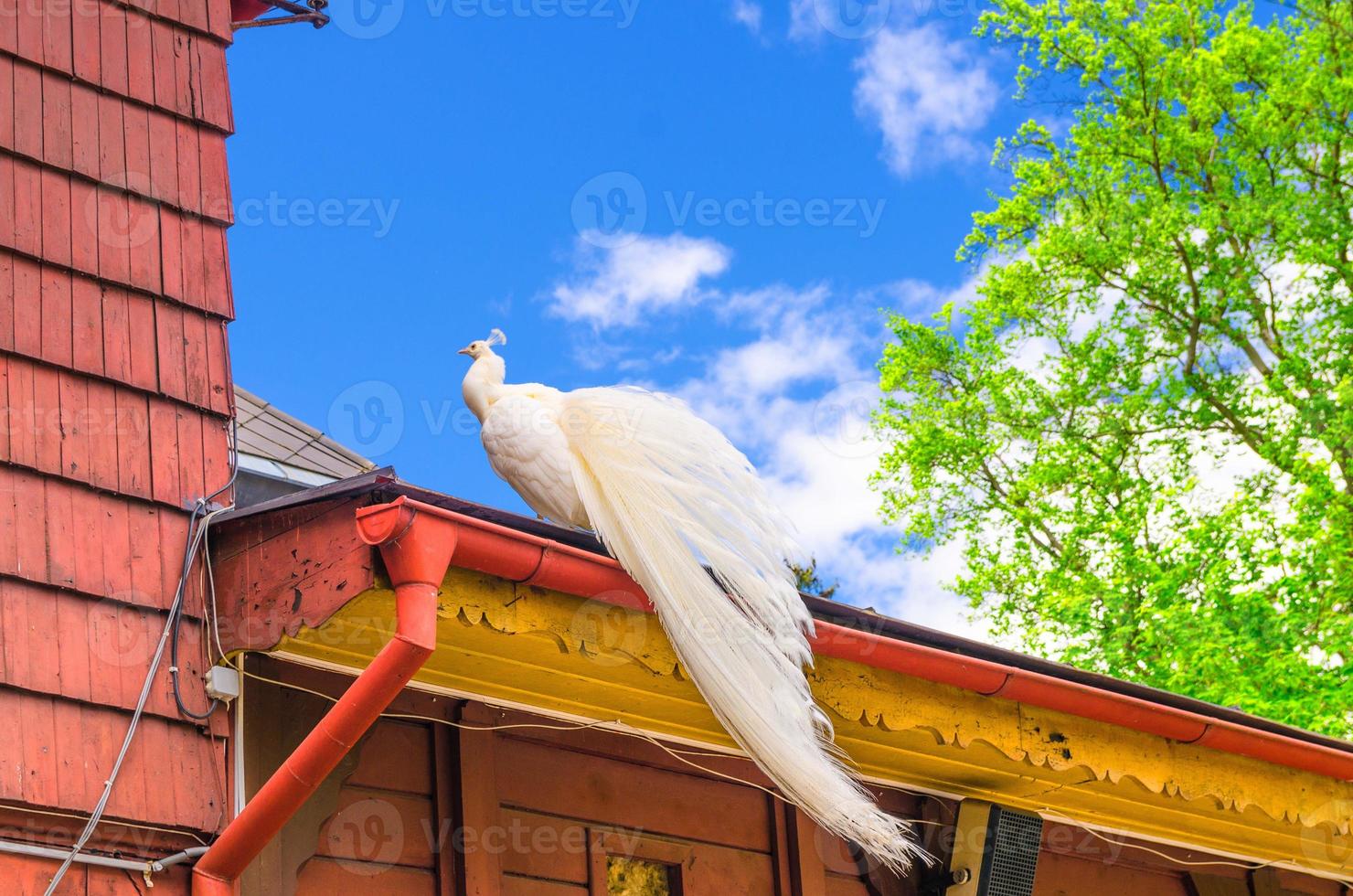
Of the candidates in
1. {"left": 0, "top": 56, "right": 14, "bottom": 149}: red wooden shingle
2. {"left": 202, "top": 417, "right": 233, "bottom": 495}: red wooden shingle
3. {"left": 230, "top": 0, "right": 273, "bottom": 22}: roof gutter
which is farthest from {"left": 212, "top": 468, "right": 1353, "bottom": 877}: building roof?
{"left": 230, "top": 0, "right": 273, "bottom": 22}: roof gutter

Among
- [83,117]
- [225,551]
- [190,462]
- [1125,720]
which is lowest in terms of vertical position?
[1125,720]

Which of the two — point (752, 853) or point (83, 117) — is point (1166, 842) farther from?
point (83, 117)

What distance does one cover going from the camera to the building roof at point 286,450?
561 centimetres

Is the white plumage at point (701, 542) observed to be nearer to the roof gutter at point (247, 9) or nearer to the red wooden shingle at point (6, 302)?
the red wooden shingle at point (6, 302)

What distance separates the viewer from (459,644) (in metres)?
4.45

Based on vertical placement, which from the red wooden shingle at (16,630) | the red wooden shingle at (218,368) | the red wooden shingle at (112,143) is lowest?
the red wooden shingle at (16,630)

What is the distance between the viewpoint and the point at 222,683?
4.24 meters

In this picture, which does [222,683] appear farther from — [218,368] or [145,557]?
[218,368]

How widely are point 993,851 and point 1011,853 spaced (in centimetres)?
12

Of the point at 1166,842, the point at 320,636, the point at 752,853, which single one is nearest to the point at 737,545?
the point at 320,636

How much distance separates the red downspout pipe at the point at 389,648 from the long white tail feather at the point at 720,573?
2.51 ft

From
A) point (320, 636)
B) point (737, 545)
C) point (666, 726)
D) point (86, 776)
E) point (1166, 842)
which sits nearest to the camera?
point (86, 776)

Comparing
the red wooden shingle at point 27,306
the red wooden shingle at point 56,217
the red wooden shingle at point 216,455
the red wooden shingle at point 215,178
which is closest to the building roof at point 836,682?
the red wooden shingle at point 216,455

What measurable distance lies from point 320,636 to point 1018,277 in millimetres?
15108
